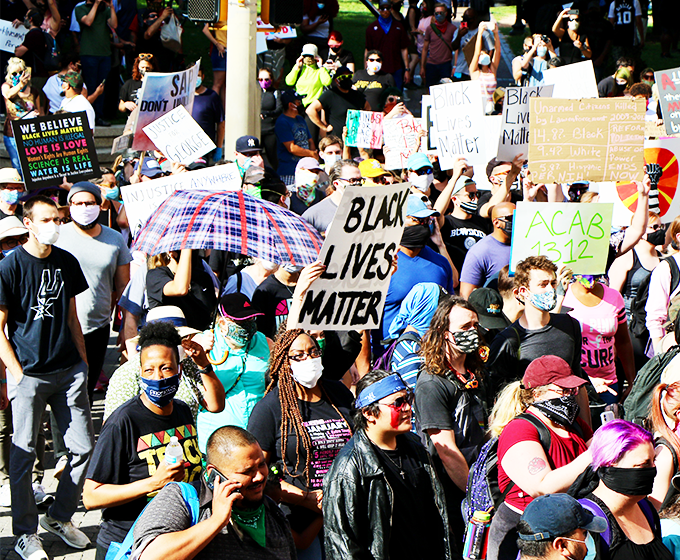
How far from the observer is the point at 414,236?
6.60 metres

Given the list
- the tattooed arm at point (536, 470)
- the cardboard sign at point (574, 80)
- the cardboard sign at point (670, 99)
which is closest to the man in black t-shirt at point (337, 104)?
the cardboard sign at point (574, 80)

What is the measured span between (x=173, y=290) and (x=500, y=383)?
7.83 ft

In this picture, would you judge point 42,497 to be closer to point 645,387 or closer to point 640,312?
point 645,387

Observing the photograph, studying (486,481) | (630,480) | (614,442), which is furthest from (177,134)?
(630,480)

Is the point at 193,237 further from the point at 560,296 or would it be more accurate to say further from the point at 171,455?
the point at 560,296

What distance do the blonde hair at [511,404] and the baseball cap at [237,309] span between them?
156 centimetres

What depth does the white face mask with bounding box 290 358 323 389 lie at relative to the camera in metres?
4.67

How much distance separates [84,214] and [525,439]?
4.12 metres

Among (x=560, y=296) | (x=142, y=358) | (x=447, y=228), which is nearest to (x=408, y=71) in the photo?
(x=447, y=228)

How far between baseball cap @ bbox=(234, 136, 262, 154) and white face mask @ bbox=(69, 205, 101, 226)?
2.73 m

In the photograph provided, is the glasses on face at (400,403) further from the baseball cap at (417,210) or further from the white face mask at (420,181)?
the white face mask at (420,181)

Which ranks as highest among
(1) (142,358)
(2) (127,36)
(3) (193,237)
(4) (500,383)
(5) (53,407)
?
(2) (127,36)

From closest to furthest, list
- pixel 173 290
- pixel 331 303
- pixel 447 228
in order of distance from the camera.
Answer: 1. pixel 331 303
2. pixel 173 290
3. pixel 447 228

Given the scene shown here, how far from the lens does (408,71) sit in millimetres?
18141
